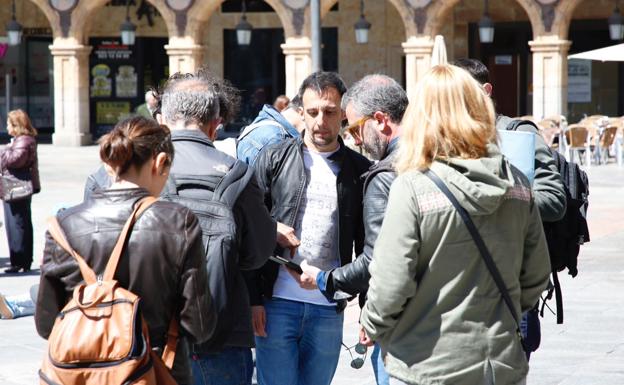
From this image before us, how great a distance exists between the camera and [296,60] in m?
29.2

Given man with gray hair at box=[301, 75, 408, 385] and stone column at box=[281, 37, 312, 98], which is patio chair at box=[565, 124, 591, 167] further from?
man with gray hair at box=[301, 75, 408, 385]

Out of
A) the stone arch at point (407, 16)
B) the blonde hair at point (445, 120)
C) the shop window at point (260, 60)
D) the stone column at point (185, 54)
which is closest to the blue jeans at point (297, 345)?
the blonde hair at point (445, 120)

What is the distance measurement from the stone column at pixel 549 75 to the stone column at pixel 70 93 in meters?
11.4

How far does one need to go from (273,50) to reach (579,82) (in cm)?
821

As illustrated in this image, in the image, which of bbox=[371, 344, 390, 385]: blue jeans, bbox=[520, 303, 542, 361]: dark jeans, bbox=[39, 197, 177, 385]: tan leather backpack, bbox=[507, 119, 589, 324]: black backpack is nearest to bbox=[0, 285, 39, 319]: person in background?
bbox=[371, 344, 390, 385]: blue jeans

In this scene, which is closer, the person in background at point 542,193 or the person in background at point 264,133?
the person in background at point 542,193

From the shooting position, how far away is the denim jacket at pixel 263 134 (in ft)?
18.9

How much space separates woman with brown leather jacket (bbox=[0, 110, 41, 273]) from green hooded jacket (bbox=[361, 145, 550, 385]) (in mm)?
8999

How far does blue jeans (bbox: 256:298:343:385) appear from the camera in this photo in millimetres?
4957

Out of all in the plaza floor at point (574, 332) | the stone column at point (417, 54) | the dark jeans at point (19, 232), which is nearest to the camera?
the plaza floor at point (574, 332)

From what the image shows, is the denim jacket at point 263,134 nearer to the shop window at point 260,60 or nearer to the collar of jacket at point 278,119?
the collar of jacket at point 278,119

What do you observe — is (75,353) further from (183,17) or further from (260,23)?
(260,23)

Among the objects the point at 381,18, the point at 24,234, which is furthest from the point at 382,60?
the point at 24,234

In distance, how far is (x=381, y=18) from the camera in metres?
32.0
